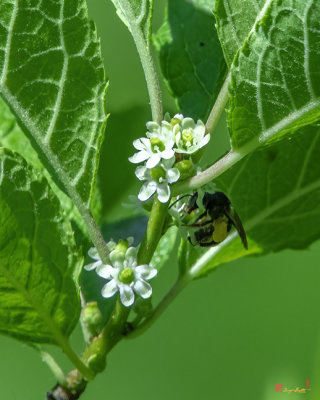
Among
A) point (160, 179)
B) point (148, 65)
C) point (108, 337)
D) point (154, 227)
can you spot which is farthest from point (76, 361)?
point (148, 65)

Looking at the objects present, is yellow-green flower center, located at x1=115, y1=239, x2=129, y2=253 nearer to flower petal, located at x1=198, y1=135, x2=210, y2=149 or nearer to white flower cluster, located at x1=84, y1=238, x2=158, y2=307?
white flower cluster, located at x1=84, y1=238, x2=158, y2=307

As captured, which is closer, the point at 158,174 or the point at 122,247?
the point at 158,174

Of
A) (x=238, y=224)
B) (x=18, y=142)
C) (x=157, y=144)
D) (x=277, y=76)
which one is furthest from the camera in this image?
(x=18, y=142)

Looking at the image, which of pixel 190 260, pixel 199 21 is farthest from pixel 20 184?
pixel 199 21

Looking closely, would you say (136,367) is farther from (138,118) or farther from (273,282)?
(138,118)

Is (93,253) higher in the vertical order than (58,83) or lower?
lower
